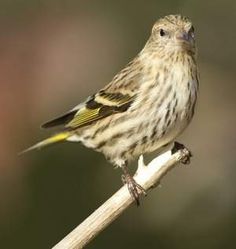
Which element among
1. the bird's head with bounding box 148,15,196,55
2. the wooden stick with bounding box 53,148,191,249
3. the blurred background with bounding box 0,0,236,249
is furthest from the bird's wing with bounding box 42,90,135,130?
the blurred background with bounding box 0,0,236,249

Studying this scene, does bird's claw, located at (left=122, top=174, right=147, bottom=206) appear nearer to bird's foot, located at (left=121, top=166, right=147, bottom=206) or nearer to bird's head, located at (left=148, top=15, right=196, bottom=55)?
bird's foot, located at (left=121, top=166, right=147, bottom=206)

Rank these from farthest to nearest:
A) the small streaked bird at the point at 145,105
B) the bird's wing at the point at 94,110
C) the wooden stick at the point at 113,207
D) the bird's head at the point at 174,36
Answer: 1. the bird's wing at the point at 94,110
2. the bird's head at the point at 174,36
3. the small streaked bird at the point at 145,105
4. the wooden stick at the point at 113,207

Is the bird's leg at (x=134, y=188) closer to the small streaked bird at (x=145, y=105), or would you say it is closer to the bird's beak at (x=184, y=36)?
the small streaked bird at (x=145, y=105)

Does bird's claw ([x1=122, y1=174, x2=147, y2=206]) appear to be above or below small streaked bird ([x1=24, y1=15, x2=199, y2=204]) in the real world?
below

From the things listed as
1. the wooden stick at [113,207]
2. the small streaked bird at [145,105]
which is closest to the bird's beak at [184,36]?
the small streaked bird at [145,105]

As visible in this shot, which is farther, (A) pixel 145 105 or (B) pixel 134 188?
(A) pixel 145 105

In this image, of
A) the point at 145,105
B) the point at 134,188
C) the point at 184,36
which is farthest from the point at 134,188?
the point at 184,36

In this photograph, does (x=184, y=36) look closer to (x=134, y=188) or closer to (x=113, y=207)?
(x=134, y=188)

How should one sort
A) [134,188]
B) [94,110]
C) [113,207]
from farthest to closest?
[94,110], [134,188], [113,207]
